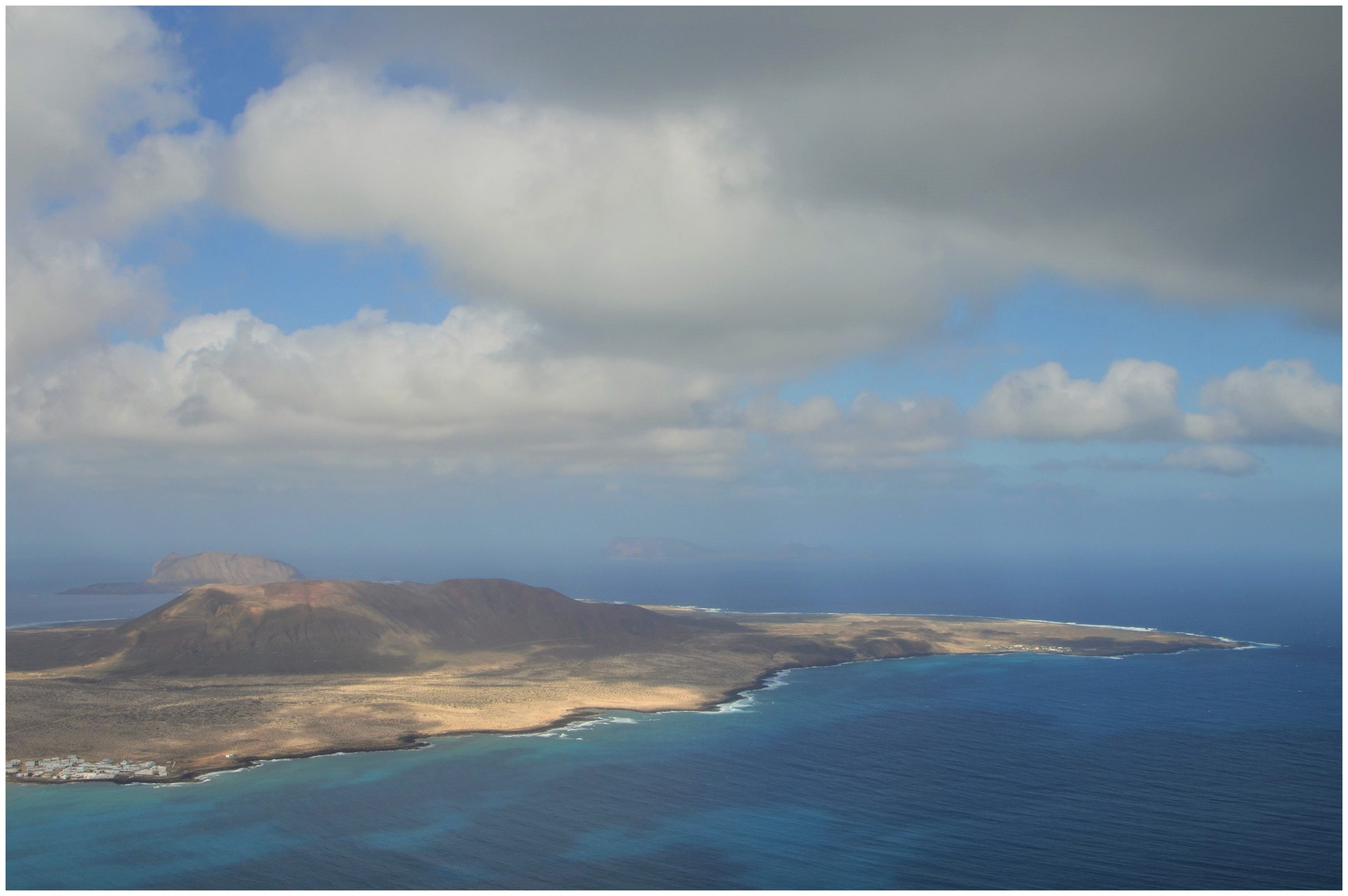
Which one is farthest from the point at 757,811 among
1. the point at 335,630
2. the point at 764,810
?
the point at 335,630

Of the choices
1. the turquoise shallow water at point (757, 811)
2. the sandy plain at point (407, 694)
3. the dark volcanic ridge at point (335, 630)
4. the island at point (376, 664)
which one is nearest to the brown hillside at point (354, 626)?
the dark volcanic ridge at point (335, 630)

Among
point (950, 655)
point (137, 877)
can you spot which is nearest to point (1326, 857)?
point (137, 877)

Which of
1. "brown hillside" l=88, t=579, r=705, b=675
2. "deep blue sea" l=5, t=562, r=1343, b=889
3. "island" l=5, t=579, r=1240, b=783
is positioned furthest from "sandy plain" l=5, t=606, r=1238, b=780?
"deep blue sea" l=5, t=562, r=1343, b=889

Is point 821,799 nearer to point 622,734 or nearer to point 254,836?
point 622,734

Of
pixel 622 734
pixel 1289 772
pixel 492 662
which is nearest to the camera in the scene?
pixel 1289 772

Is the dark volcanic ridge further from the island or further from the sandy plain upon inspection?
the sandy plain
